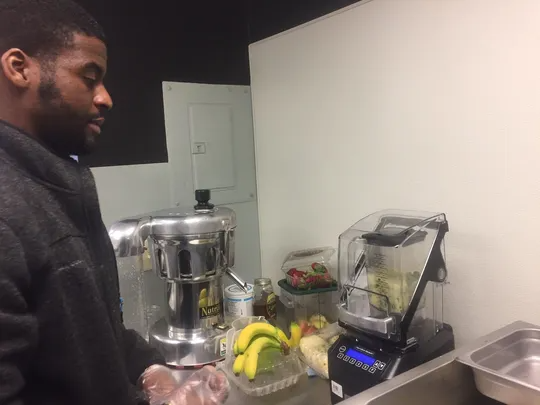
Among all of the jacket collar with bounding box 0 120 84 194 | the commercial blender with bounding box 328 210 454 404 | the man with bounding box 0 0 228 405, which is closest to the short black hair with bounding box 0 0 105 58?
the man with bounding box 0 0 228 405

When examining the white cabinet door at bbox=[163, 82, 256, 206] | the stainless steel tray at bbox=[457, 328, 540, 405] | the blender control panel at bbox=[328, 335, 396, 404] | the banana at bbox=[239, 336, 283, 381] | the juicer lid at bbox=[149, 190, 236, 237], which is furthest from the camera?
the white cabinet door at bbox=[163, 82, 256, 206]

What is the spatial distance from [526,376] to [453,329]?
26cm

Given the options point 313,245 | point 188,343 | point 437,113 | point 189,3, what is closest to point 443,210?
point 437,113

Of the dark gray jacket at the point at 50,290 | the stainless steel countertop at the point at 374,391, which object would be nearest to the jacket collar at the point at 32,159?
the dark gray jacket at the point at 50,290

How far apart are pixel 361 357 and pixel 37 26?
788 mm

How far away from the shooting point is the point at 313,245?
4.97ft

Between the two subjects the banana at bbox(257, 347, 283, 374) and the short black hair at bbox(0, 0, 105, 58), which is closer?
the short black hair at bbox(0, 0, 105, 58)

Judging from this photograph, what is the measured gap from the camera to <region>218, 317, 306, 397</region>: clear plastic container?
3.40 feet

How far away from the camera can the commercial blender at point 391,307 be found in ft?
2.92

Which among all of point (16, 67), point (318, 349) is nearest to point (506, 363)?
point (318, 349)

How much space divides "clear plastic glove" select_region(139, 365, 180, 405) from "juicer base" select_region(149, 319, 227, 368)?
25cm

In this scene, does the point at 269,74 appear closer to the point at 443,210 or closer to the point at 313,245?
the point at 313,245

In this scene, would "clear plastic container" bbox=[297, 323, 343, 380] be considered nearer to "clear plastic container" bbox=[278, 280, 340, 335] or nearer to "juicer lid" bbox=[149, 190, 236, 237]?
"clear plastic container" bbox=[278, 280, 340, 335]

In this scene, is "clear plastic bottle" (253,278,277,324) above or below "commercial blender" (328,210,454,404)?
below
